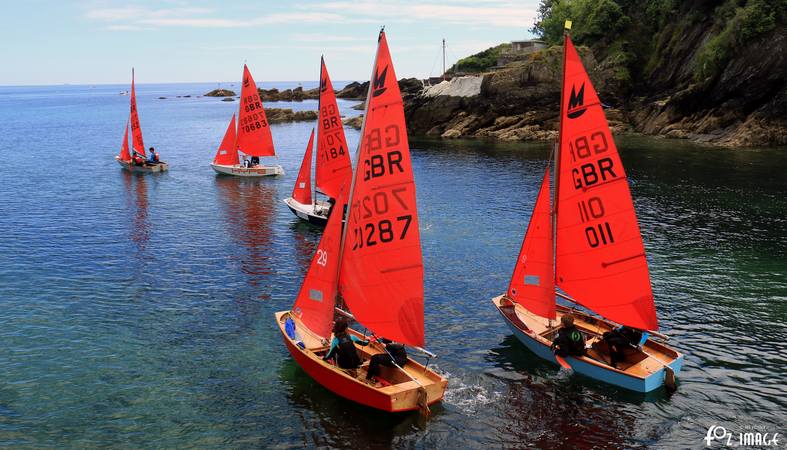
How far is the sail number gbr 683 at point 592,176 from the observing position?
24953 millimetres

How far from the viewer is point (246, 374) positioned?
26.5 metres

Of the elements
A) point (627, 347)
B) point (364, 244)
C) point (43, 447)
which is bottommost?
point (43, 447)

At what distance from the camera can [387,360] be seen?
75.3 ft

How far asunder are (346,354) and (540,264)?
10.1 metres

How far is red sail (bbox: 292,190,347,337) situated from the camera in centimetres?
2502

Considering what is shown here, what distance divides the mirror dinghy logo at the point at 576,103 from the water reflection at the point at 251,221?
65.4 feet

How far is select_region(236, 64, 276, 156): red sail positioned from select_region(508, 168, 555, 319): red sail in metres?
48.6

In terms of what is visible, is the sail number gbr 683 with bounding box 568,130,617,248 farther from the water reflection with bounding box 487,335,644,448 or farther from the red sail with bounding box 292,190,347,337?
the red sail with bounding box 292,190,347,337

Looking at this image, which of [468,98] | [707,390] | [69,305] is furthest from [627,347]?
[468,98]

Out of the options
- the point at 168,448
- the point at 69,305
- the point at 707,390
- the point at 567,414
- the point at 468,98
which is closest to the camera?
the point at 168,448

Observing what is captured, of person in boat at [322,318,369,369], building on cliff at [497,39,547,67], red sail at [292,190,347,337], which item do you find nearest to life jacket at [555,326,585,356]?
person in boat at [322,318,369,369]

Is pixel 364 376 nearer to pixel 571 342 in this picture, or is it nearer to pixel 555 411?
pixel 555 411

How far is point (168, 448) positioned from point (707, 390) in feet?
67.9

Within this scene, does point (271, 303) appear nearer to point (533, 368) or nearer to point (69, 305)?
point (69, 305)
